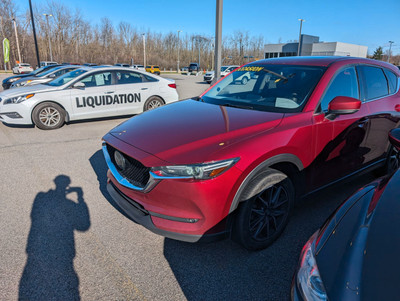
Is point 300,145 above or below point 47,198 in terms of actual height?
above

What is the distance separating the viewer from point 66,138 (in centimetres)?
660

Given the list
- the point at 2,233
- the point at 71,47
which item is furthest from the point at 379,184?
the point at 71,47

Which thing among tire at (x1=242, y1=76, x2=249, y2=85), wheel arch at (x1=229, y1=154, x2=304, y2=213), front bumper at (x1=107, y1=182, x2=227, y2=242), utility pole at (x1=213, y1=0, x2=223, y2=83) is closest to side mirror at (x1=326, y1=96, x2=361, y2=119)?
wheel arch at (x1=229, y1=154, x2=304, y2=213)

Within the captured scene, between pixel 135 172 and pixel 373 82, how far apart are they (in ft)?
10.5

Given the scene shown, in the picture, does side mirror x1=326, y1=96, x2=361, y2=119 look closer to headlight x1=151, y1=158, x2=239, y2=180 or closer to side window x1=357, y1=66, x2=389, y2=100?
side window x1=357, y1=66, x2=389, y2=100

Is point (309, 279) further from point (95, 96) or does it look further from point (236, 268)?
point (95, 96)

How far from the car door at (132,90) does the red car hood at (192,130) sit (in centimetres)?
522

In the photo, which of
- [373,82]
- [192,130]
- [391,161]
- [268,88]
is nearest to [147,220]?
[192,130]

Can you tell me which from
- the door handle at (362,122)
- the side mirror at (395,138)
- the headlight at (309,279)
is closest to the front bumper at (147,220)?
the headlight at (309,279)

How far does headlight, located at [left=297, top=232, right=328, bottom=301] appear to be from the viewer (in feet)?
4.15

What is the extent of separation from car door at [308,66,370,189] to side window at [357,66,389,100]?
0.18m

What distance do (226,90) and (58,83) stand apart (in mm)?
6142

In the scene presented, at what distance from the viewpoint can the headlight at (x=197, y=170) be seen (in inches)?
84.0

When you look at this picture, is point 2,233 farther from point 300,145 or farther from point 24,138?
point 24,138
